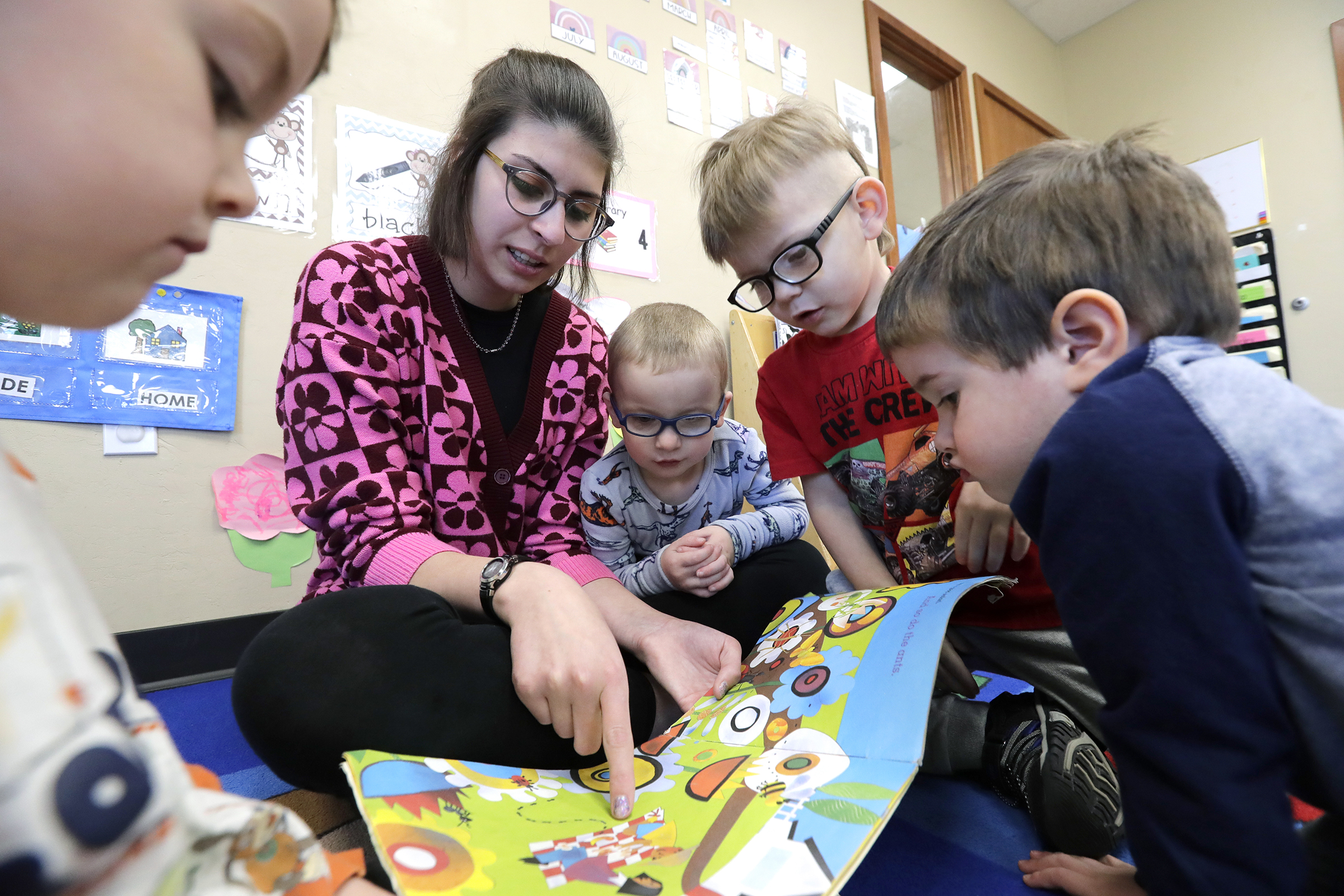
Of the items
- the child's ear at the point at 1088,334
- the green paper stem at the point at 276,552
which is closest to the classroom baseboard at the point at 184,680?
the green paper stem at the point at 276,552

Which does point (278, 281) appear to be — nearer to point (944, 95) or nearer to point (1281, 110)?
point (944, 95)

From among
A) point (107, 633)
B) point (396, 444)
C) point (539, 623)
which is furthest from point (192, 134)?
point (396, 444)

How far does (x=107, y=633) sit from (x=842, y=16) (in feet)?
8.70

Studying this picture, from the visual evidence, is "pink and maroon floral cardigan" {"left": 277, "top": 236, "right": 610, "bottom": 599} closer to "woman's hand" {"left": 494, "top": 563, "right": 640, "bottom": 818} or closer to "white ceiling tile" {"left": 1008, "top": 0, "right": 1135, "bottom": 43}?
"woman's hand" {"left": 494, "top": 563, "right": 640, "bottom": 818}

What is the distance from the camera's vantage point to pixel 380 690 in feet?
1.71

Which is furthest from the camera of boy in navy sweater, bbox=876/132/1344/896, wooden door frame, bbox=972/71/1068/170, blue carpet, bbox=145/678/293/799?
wooden door frame, bbox=972/71/1068/170

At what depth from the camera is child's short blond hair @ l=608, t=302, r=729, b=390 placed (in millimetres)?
929

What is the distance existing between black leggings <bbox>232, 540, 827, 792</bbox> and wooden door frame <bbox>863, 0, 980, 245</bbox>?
2.31 meters

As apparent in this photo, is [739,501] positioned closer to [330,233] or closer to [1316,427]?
[1316,427]

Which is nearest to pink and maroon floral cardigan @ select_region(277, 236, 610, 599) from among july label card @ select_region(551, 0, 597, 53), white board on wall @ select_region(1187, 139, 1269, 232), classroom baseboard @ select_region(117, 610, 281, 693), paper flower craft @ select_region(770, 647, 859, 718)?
paper flower craft @ select_region(770, 647, 859, 718)

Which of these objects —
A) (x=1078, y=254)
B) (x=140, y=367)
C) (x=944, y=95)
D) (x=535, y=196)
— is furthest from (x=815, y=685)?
(x=944, y=95)

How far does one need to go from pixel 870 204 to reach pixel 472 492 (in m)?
0.59

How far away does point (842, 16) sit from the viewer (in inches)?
89.6

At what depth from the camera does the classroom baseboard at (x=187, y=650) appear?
1.07 metres
